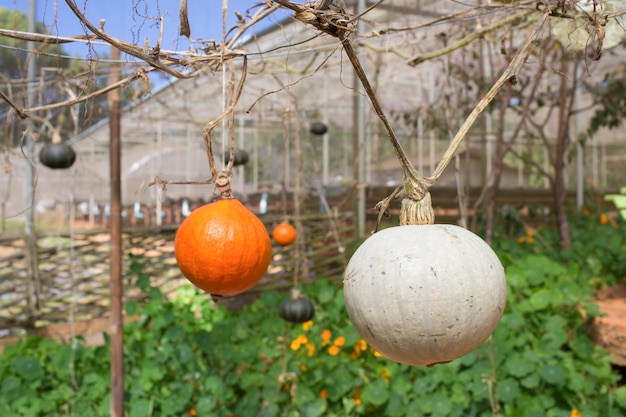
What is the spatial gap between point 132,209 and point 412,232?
8.65 m

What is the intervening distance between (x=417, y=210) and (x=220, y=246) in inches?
17.2

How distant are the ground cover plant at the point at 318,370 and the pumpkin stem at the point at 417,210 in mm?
1977

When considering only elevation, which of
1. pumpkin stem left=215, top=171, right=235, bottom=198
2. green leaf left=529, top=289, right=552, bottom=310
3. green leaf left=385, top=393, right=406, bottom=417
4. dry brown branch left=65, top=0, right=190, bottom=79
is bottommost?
green leaf left=385, top=393, right=406, bottom=417

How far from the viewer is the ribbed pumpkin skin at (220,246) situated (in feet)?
3.69

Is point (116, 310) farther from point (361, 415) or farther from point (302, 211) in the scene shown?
point (302, 211)

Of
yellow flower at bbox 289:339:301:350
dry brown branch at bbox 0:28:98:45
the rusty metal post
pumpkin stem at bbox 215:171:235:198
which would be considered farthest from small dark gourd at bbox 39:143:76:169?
pumpkin stem at bbox 215:171:235:198

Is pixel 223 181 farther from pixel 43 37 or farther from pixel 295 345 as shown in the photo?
pixel 295 345

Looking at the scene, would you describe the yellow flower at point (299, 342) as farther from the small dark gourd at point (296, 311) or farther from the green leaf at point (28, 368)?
the green leaf at point (28, 368)

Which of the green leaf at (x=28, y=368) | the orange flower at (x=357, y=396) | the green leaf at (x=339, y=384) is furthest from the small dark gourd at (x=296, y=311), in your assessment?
the green leaf at (x=28, y=368)

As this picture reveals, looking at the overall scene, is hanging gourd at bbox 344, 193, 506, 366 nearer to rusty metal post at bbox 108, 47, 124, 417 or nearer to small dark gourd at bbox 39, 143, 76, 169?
rusty metal post at bbox 108, 47, 124, 417

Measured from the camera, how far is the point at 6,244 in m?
3.87

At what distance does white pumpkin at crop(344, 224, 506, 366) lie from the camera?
86 centimetres

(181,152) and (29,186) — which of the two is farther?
(181,152)

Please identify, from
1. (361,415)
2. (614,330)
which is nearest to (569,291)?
(614,330)
